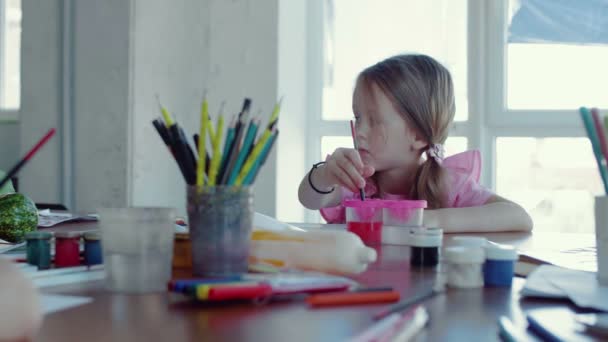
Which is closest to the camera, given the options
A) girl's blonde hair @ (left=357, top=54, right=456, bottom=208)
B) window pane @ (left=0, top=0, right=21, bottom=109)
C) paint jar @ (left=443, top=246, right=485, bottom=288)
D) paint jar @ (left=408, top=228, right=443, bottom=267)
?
paint jar @ (left=443, top=246, right=485, bottom=288)

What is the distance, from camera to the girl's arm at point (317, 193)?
5.46ft

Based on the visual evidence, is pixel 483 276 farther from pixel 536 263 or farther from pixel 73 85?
pixel 73 85

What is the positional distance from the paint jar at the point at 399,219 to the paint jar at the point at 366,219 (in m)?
0.01

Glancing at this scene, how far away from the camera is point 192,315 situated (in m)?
0.56

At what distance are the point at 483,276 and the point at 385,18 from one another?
2.47 m

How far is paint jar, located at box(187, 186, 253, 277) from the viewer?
0.67 meters

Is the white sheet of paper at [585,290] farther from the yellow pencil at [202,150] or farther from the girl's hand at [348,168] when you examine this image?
the girl's hand at [348,168]

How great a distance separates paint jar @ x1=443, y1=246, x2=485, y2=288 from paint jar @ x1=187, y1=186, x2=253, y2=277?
0.20 metres

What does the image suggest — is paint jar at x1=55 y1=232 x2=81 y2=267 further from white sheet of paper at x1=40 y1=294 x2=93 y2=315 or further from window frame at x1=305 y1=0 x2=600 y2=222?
window frame at x1=305 y1=0 x2=600 y2=222

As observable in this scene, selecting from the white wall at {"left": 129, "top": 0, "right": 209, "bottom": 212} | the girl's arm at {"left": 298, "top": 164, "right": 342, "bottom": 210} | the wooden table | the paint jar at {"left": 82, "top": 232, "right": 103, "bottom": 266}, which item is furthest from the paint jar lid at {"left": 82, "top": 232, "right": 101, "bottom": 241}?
the white wall at {"left": 129, "top": 0, "right": 209, "bottom": 212}

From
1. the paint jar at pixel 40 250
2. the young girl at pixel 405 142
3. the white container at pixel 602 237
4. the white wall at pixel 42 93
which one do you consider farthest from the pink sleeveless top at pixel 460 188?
the white wall at pixel 42 93

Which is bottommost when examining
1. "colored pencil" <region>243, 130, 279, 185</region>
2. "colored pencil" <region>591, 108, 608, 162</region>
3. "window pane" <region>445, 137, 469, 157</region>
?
"colored pencil" <region>243, 130, 279, 185</region>

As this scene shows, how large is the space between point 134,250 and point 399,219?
58cm

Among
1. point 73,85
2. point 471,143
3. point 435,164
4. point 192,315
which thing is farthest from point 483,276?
point 73,85
